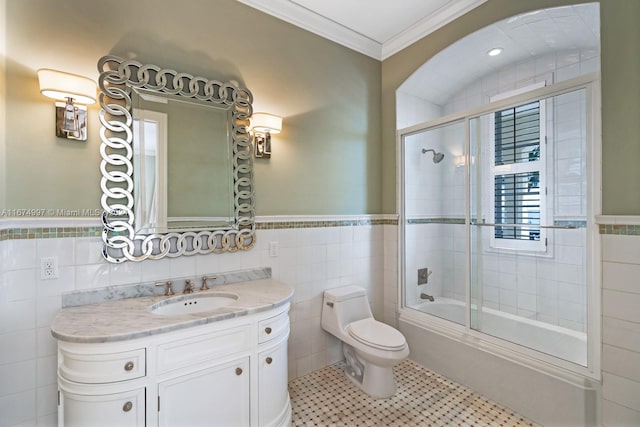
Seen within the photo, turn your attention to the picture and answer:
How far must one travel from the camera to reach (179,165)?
1.89 meters

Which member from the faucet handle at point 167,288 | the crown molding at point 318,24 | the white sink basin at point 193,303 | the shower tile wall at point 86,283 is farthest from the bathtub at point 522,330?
the crown molding at point 318,24

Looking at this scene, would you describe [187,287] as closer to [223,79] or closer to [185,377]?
[185,377]

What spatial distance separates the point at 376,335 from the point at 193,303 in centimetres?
127

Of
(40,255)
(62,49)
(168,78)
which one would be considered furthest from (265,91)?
(40,255)

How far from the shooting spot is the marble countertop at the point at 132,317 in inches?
48.9

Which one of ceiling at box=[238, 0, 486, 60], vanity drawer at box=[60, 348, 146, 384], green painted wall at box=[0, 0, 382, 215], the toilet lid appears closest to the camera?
vanity drawer at box=[60, 348, 146, 384]

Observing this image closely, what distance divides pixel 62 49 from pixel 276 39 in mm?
1329

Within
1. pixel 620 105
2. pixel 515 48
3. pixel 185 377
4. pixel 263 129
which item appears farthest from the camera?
pixel 515 48

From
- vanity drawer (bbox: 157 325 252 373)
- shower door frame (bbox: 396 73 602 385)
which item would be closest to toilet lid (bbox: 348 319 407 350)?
shower door frame (bbox: 396 73 602 385)

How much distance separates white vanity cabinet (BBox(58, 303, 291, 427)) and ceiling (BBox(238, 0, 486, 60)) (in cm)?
217

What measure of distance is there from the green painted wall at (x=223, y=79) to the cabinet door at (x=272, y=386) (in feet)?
3.16

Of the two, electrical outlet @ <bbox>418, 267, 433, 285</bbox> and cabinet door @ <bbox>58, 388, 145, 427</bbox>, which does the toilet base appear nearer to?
electrical outlet @ <bbox>418, 267, 433, 285</bbox>

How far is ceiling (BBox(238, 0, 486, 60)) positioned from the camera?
2.27 meters

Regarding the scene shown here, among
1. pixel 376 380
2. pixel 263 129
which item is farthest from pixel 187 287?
pixel 376 380
